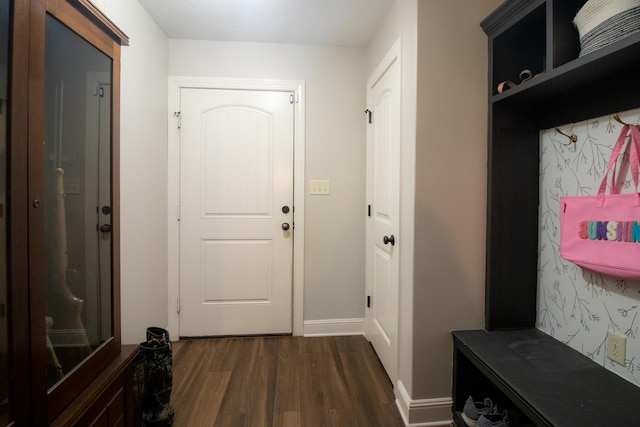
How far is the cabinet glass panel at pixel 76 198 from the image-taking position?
943 mm

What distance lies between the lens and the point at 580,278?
1.28 meters

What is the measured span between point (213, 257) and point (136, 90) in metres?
1.27

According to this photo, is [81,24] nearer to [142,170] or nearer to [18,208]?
[18,208]

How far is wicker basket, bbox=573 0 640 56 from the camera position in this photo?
3.02 feet

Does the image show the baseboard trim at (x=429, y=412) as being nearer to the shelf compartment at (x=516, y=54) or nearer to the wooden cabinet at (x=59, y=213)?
the wooden cabinet at (x=59, y=213)

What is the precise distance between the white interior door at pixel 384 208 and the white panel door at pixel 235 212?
64 cm

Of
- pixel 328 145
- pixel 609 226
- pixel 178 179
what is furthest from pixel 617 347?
pixel 178 179

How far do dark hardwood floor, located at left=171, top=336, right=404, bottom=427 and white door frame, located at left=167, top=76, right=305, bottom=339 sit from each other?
303 mm

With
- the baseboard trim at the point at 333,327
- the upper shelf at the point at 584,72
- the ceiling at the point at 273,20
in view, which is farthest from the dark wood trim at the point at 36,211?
the baseboard trim at the point at 333,327

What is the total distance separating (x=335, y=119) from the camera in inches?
97.2

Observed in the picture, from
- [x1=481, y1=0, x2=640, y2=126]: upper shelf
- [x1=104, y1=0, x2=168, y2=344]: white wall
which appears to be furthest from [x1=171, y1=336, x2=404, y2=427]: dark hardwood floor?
[x1=481, y1=0, x2=640, y2=126]: upper shelf

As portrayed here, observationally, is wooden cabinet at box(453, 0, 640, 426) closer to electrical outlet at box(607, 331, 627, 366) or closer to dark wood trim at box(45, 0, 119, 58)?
electrical outlet at box(607, 331, 627, 366)

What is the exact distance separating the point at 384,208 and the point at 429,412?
1.15m

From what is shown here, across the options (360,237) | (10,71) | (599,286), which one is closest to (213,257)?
(360,237)
